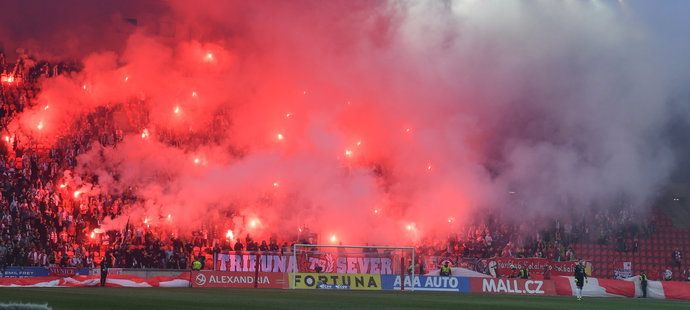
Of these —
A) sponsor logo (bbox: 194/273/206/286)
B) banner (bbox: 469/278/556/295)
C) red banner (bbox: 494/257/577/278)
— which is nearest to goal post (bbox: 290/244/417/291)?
banner (bbox: 469/278/556/295)

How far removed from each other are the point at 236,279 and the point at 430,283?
8653 millimetres

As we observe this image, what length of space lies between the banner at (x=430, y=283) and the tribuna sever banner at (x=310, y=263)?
1.86 m

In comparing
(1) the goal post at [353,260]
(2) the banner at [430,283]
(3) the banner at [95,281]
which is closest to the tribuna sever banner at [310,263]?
(1) the goal post at [353,260]

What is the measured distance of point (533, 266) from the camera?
136 feet

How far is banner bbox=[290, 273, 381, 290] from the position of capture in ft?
113

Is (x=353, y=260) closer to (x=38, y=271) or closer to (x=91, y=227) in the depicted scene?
(x=91, y=227)

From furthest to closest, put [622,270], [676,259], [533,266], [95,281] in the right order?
[676,259] < [622,270] < [533,266] < [95,281]

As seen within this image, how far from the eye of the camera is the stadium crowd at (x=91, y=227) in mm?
37719

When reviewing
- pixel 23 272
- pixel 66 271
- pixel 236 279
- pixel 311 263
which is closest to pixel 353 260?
pixel 311 263

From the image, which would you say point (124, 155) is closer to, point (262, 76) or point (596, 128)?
point (262, 76)

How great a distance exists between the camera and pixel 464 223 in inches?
1850

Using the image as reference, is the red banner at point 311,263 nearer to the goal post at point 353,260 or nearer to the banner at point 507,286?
the goal post at point 353,260

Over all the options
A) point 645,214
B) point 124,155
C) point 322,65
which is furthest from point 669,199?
point 124,155

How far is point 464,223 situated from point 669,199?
14155mm
